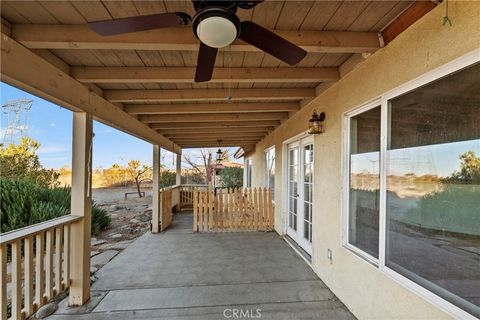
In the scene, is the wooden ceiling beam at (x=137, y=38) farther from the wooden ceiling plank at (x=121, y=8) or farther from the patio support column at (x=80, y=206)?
the patio support column at (x=80, y=206)

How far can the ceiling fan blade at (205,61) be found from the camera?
58.3 inches

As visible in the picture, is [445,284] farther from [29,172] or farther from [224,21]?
[29,172]

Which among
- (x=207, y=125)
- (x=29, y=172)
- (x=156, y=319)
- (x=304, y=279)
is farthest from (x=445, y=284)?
(x=29, y=172)

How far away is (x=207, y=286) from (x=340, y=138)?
8.01ft

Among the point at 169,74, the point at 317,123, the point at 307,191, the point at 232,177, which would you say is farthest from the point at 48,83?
the point at 232,177

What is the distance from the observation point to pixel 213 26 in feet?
3.85

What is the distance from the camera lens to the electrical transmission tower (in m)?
5.54

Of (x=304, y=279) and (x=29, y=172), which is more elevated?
(x=29, y=172)

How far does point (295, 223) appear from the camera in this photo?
484cm

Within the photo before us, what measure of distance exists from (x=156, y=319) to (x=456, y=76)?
3143 mm

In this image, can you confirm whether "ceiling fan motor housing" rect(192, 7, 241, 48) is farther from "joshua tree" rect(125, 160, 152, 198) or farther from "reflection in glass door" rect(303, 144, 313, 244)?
"joshua tree" rect(125, 160, 152, 198)

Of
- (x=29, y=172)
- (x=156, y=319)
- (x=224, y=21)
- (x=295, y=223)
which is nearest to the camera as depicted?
(x=224, y=21)

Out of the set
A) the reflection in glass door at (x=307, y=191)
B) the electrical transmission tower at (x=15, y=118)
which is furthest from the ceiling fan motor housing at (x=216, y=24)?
the electrical transmission tower at (x=15, y=118)

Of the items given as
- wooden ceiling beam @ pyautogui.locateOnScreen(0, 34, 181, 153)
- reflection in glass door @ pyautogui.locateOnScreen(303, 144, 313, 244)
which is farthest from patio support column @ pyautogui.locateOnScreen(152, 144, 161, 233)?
reflection in glass door @ pyautogui.locateOnScreen(303, 144, 313, 244)
